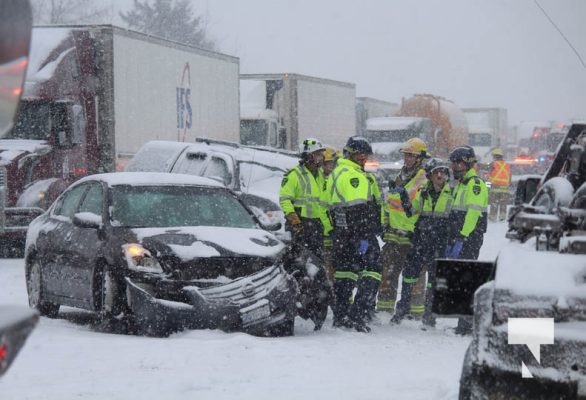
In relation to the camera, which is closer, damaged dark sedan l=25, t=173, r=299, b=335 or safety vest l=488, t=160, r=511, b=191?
damaged dark sedan l=25, t=173, r=299, b=335

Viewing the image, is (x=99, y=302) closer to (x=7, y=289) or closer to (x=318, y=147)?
(x=318, y=147)

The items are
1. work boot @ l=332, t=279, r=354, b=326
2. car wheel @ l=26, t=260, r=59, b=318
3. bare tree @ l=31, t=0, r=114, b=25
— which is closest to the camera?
work boot @ l=332, t=279, r=354, b=326

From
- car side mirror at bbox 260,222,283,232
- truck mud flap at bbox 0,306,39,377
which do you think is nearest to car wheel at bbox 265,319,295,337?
car side mirror at bbox 260,222,283,232

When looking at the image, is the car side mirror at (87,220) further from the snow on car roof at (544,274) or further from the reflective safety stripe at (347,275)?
the snow on car roof at (544,274)

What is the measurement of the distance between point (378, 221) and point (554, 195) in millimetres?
5812

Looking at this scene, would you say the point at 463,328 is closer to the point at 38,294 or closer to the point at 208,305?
the point at 208,305

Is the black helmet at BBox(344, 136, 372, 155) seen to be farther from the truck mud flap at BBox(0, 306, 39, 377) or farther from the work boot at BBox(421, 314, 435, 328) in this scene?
the truck mud flap at BBox(0, 306, 39, 377)

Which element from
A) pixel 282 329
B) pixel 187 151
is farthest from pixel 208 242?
pixel 187 151

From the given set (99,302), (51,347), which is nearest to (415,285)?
(99,302)

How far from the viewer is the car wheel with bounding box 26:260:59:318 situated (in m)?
11.3

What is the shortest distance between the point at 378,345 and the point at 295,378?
1.98 meters

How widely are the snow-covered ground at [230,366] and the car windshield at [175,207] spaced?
1.06 metres

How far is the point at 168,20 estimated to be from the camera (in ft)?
225

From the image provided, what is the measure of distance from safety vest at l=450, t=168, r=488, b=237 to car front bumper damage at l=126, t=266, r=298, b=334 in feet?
8.13
